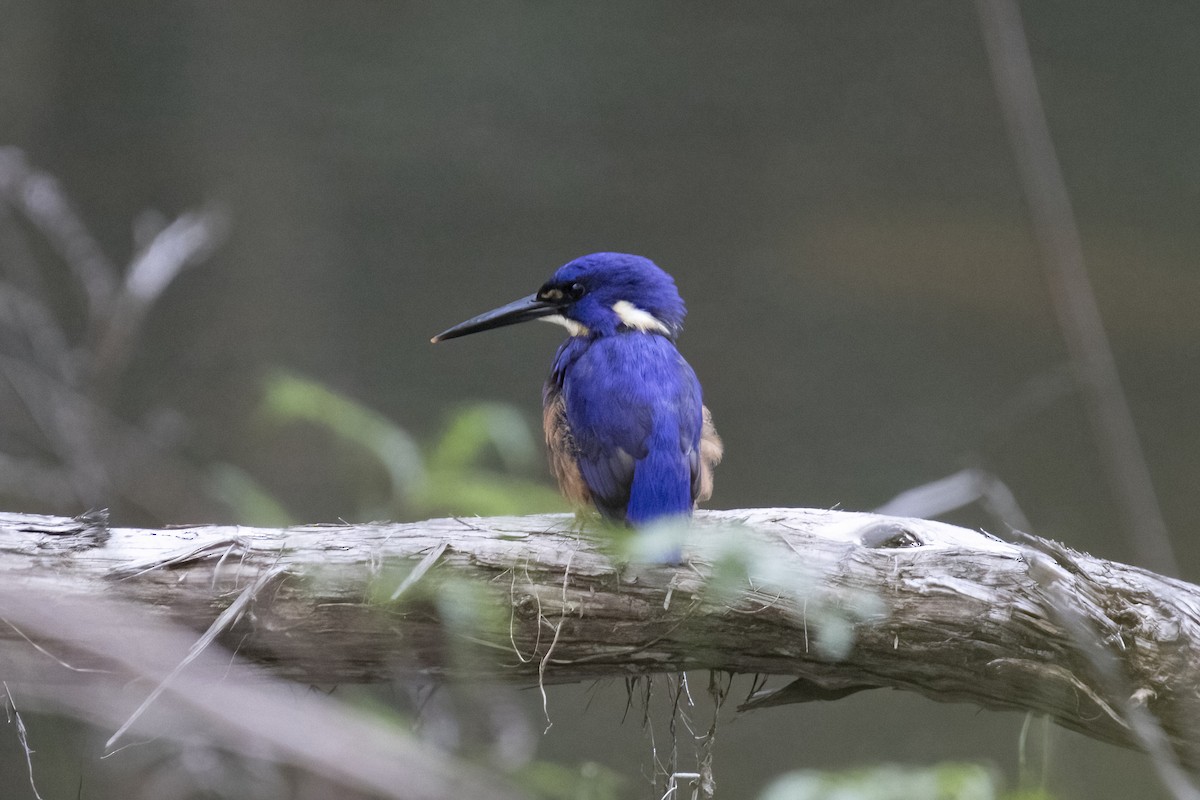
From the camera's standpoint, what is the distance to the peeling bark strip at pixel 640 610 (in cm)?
129

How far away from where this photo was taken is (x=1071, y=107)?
9.57ft

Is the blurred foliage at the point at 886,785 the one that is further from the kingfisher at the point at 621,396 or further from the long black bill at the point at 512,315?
the long black bill at the point at 512,315

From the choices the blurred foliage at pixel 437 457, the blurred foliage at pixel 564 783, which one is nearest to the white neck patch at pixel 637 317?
the blurred foliage at pixel 437 457

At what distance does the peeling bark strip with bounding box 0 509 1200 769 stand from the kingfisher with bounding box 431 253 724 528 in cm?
16

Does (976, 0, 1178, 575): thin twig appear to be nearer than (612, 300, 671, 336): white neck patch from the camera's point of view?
Yes

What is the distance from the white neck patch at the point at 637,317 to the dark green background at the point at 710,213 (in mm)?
1157

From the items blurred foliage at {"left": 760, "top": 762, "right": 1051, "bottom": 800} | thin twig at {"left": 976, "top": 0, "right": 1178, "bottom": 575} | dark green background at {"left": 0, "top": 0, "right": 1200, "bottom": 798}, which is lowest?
blurred foliage at {"left": 760, "top": 762, "right": 1051, "bottom": 800}

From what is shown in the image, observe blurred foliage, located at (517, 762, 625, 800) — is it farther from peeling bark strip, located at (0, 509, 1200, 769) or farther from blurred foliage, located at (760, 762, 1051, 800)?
peeling bark strip, located at (0, 509, 1200, 769)

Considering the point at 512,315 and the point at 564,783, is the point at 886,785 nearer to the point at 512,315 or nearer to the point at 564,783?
the point at 564,783

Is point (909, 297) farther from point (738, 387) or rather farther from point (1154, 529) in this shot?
point (1154, 529)

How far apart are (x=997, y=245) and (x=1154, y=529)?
2661mm

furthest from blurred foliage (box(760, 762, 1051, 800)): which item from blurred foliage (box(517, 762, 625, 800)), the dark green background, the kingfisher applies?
the dark green background

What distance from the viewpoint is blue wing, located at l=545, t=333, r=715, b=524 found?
150 cm

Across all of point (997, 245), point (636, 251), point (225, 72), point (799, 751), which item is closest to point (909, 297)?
point (997, 245)
